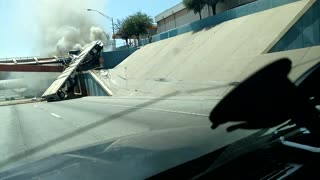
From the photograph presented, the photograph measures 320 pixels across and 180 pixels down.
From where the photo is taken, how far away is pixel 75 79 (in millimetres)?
53531

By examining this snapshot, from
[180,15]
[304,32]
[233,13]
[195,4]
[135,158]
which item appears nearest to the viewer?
[135,158]

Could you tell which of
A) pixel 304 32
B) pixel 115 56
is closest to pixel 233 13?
pixel 304 32

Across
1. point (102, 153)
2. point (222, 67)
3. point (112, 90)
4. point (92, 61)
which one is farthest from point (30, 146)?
point (92, 61)

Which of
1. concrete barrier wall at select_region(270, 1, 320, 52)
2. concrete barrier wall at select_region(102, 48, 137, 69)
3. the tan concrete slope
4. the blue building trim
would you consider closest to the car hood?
the tan concrete slope

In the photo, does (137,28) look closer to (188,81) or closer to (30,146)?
(188,81)

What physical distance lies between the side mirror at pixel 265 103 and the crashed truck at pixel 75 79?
4839 cm

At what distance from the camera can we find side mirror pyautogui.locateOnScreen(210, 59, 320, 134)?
2.23 metres

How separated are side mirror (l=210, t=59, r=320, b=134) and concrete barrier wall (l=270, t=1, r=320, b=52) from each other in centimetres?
2287

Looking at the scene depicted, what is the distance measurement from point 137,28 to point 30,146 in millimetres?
59071

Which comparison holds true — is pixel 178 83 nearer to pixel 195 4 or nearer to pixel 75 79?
pixel 195 4

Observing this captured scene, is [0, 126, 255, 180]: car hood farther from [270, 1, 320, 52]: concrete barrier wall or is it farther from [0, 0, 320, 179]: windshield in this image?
[270, 1, 320, 52]: concrete barrier wall

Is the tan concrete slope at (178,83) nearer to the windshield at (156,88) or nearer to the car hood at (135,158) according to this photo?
the windshield at (156,88)

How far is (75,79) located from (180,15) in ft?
73.7

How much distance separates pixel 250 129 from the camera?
254 centimetres
